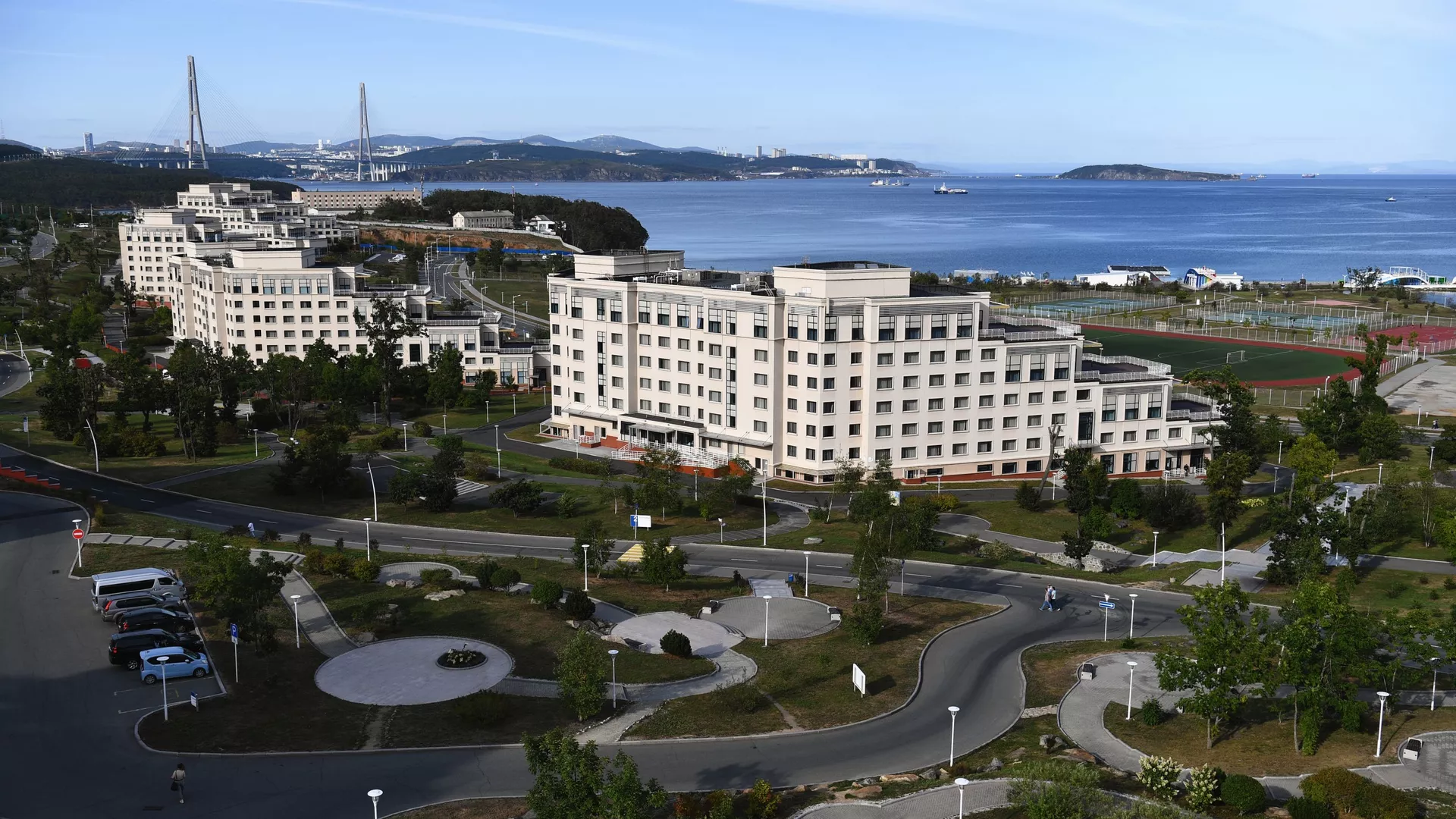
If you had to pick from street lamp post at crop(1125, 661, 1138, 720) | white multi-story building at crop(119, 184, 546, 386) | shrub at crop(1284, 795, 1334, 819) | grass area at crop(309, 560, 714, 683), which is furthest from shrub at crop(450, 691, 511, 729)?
white multi-story building at crop(119, 184, 546, 386)

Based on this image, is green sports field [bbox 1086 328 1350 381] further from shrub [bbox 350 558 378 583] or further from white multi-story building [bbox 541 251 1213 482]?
shrub [bbox 350 558 378 583]

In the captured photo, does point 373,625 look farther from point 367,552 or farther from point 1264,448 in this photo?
point 1264,448

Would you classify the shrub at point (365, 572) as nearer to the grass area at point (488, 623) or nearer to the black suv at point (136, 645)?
the grass area at point (488, 623)

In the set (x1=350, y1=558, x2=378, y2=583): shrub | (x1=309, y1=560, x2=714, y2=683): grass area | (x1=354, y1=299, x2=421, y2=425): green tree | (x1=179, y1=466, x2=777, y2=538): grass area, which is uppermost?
(x1=354, y1=299, x2=421, y2=425): green tree

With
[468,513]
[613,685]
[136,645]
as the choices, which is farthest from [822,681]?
[468,513]

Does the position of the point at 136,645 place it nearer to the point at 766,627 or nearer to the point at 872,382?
the point at 766,627

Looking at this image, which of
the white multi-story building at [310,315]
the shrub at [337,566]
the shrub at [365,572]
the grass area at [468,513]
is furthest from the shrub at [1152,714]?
the white multi-story building at [310,315]

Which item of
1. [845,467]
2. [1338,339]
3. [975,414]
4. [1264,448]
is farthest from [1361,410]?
[1338,339]
